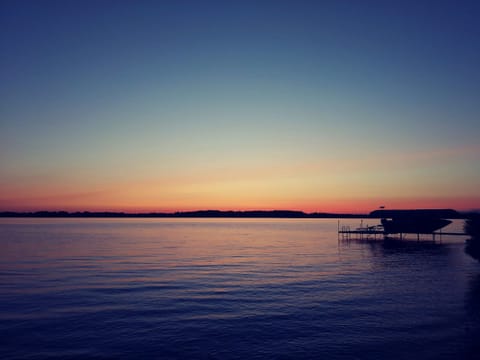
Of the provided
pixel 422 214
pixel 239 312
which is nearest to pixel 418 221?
pixel 422 214

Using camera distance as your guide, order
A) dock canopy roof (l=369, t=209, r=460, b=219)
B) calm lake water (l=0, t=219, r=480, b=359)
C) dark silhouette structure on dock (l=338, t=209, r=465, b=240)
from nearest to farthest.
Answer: calm lake water (l=0, t=219, r=480, b=359) → dock canopy roof (l=369, t=209, r=460, b=219) → dark silhouette structure on dock (l=338, t=209, r=465, b=240)

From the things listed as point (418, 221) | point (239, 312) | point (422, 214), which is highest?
point (422, 214)

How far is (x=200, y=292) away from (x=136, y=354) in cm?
1327

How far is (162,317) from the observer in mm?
22797

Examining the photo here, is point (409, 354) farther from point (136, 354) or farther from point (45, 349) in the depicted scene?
point (45, 349)

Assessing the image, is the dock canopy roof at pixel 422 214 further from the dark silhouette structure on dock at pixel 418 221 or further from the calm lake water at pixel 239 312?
the calm lake water at pixel 239 312

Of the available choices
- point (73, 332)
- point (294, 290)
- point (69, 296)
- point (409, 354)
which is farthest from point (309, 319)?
point (69, 296)

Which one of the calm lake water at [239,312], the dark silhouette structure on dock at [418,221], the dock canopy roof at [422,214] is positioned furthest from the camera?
the dark silhouette structure on dock at [418,221]

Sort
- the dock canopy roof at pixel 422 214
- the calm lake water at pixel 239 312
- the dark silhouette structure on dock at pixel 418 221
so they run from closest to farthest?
1. the calm lake water at pixel 239 312
2. the dock canopy roof at pixel 422 214
3. the dark silhouette structure on dock at pixel 418 221

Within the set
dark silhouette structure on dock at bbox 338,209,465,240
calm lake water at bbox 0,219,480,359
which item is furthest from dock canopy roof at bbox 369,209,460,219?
calm lake water at bbox 0,219,480,359

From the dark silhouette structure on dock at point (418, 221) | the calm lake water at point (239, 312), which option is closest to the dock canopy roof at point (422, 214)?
the dark silhouette structure on dock at point (418, 221)

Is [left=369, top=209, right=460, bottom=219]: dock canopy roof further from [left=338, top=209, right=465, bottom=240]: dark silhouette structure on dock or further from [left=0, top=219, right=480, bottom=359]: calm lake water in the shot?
[left=0, top=219, right=480, bottom=359]: calm lake water

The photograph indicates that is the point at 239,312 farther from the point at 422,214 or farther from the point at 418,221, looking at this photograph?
the point at 418,221

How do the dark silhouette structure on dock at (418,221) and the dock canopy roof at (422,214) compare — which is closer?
the dock canopy roof at (422,214)
